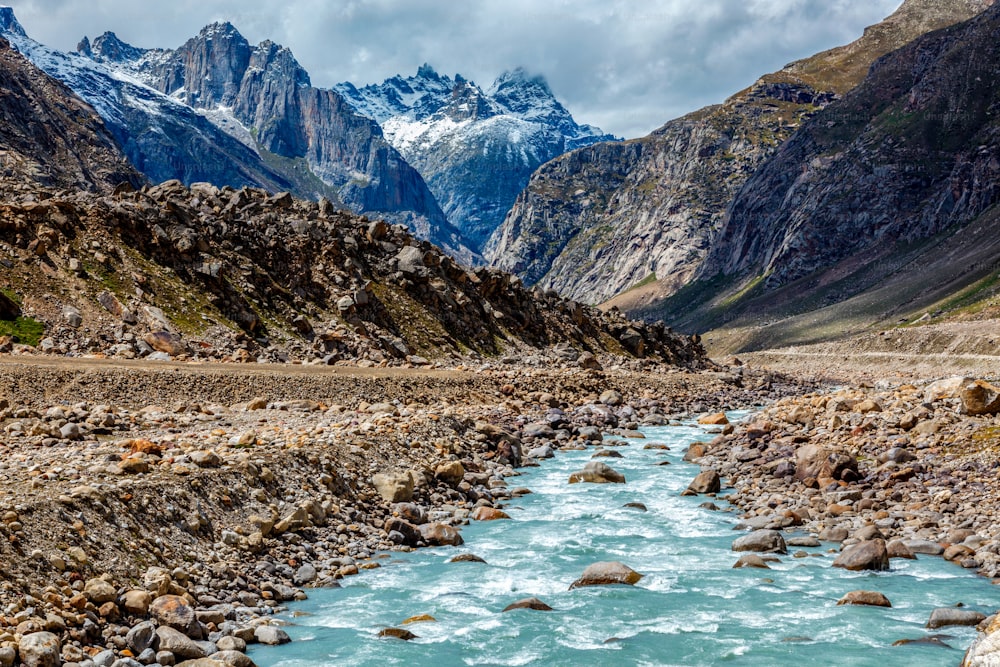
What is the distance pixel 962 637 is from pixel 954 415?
17.5 m

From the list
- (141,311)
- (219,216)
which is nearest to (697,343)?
(219,216)

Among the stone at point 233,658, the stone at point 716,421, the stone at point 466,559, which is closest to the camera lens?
the stone at point 233,658

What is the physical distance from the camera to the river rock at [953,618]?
57.2 ft

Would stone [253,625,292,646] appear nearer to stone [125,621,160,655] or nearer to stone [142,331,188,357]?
stone [125,621,160,655]

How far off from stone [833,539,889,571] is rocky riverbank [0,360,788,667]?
11.0 meters

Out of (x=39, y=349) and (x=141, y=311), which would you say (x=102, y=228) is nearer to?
(x=141, y=311)

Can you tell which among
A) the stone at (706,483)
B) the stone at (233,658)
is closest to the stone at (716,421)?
the stone at (706,483)

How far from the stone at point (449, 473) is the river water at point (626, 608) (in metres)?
3.58

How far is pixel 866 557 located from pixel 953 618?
4.16 m

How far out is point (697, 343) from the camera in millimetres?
111812

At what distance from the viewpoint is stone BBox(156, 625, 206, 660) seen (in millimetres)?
14430

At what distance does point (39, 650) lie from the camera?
13.0m

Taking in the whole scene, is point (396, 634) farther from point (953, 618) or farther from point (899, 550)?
point (899, 550)

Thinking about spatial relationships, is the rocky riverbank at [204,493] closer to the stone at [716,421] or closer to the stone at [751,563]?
the stone at [751,563]
